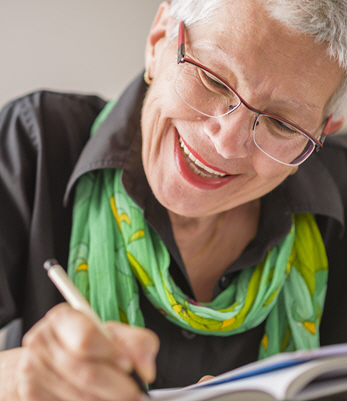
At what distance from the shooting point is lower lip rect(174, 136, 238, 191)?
0.99 meters

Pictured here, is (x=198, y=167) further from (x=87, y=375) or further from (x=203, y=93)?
(x=87, y=375)

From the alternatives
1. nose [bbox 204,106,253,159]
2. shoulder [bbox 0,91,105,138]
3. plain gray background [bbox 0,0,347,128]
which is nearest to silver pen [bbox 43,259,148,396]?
nose [bbox 204,106,253,159]

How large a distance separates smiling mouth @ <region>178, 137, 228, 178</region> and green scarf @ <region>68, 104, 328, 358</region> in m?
0.22

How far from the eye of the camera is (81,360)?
0.49 meters

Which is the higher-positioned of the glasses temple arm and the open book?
the glasses temple arm

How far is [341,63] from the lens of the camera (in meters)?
0.90

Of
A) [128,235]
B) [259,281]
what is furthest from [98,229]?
[259,281]

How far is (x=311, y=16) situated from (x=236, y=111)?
0.82 feet

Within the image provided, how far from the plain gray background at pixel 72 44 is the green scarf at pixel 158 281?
0.69 meters

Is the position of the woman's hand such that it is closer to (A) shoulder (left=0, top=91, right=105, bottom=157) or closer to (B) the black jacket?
(B) the black jacket

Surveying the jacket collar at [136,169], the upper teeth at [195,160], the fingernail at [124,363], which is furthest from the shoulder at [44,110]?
the fingernail at [124,363]

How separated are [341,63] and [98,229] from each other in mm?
738

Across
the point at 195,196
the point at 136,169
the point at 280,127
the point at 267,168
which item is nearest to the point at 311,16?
the point at 280,127

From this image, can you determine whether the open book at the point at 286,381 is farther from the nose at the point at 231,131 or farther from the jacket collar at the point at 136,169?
the jacket collar at the point at 136,169
